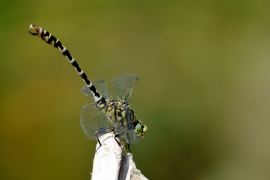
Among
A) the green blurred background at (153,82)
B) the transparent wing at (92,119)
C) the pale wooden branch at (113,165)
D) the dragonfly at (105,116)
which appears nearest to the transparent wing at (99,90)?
the dragonfly at (105,116)

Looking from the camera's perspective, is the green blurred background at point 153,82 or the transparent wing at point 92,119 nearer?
the transparent wing at point 92,119

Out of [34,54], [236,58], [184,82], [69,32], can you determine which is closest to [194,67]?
[184,82]

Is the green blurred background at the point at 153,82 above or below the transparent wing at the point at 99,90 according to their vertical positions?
above

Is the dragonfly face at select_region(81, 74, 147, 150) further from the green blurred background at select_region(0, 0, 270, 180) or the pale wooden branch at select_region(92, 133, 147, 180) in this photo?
the green blurred background at select_region(0, 0, 270, 180)

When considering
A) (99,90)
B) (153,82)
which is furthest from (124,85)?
(153,82)

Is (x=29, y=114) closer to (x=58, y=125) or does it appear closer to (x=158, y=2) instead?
(x=58, y=125)

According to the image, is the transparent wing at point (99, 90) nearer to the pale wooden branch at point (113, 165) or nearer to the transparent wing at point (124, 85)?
the transparent wing at point (124, 85)
